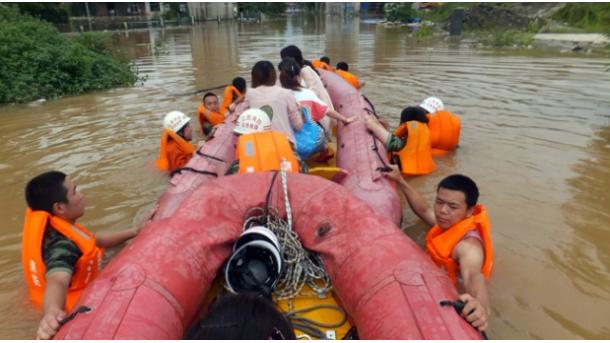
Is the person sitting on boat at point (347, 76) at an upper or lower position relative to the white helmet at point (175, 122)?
upper

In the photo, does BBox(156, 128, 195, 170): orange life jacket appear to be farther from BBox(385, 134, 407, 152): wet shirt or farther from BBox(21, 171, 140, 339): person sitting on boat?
BBox(385, 134, 407, 152): wet shirt

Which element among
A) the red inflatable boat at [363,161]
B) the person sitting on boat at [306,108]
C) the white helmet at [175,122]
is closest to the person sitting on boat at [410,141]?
the red inflatable boat at [363,161]

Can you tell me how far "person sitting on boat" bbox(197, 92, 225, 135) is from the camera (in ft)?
20.0

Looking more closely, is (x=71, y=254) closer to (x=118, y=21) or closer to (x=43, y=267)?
(x=43, y=267)

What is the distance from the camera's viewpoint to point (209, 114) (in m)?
6.08

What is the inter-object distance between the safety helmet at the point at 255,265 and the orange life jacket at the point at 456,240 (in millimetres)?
1040

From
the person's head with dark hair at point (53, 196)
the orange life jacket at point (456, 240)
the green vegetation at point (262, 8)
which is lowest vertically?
the orange life jacket at point (456, 240)

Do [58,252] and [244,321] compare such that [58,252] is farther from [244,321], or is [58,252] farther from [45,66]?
[45,66]

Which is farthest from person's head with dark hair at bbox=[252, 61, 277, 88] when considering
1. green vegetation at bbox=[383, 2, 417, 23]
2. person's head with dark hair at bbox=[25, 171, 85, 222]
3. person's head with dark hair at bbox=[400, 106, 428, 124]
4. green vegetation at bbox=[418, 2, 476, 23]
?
green vegetation at bbox=[383, 2, 417, 23]

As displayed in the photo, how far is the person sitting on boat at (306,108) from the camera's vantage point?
4297 mm

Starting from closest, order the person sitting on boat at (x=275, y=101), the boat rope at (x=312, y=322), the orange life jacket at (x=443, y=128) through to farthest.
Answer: the boat rope at (x=312, y=322) → the person sitting on boat at (x=275, y=101) → the orange life jacket at (x=443, y=128)

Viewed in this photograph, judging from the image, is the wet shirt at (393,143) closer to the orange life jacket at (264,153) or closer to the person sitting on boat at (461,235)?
the orange life jacket at (264,153)

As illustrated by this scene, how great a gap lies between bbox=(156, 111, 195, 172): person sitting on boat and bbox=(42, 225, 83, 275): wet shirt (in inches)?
85.9

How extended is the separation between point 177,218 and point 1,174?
3831 millimetres
